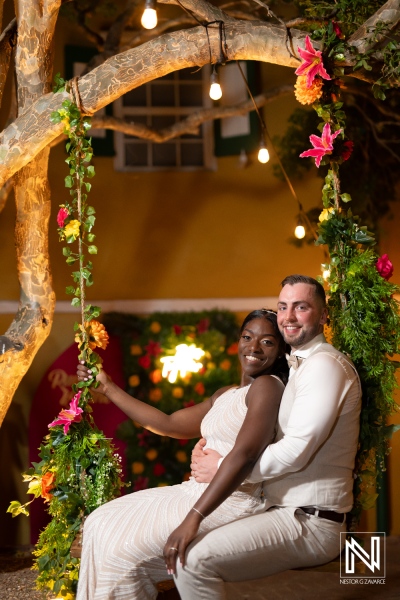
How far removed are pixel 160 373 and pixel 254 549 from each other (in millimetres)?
4007

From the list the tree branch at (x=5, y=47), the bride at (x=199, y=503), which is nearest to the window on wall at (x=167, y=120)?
the tree branch at (x=5, y=47)

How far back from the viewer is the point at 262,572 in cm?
339

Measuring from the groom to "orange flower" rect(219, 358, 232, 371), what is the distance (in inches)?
145

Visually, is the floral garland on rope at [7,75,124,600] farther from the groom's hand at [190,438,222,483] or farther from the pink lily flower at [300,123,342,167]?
the pink lily flower at [300,123,342,167]

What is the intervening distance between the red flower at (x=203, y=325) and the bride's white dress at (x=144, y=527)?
365cm

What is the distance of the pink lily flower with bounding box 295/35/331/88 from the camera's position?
393 cm

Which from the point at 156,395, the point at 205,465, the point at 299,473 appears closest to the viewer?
the point at 299,473

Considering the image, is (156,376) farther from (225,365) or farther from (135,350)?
(225,365)

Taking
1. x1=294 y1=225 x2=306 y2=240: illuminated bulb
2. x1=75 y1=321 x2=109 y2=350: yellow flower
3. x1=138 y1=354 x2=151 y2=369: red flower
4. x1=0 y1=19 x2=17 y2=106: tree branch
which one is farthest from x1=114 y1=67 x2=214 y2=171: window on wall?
x1=75 y1=321 x2=109 y2=350: yellow flower

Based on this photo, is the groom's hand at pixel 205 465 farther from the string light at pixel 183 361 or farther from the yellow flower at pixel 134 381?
the yellow flower at pixel 134 381

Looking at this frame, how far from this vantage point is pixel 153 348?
732 centimetres

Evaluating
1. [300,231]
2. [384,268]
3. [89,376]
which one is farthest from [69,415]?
[300,231]

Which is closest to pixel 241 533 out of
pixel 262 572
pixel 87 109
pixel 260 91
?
pixel 262 572

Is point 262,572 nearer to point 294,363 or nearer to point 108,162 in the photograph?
point 294,363
